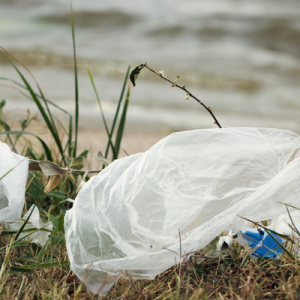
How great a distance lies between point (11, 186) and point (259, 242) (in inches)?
25.9

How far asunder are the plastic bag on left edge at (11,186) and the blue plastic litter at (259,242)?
1.88ft

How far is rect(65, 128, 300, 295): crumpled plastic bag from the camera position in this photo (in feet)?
2.40

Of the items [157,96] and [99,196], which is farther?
[157,96]

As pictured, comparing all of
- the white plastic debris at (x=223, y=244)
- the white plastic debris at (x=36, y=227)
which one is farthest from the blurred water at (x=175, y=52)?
the white plastic debris at (x=223, y=244)

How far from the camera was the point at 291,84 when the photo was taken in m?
4.80

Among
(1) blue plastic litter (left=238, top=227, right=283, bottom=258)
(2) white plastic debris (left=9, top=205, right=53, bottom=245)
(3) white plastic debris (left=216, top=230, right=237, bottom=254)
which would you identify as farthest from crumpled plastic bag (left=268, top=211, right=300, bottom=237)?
(2) white plastic debris (left=9, top=205, right=53, bottom=245)

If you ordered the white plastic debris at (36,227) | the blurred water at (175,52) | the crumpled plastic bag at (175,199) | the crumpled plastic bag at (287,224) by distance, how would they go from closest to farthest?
the crumpled plastic bag at (175,199) < the crumpled plastic bag at (287,224) < the white plastic debris at (36,227) < the blurred water at (175,52)

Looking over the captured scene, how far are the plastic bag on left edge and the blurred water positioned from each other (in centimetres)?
214

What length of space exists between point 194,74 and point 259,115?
1.66 m

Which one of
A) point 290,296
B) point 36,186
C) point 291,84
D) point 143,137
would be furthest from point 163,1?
point 290,296

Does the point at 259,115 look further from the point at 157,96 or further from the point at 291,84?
the point at 291,84

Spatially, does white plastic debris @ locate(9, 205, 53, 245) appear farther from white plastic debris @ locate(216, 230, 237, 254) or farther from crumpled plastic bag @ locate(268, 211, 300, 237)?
crumpled plastic bag @ locate(268, 211, 300, 237)

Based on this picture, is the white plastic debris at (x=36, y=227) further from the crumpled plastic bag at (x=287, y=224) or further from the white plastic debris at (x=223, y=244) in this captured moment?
the crumpled plastic bag at (x=287, y=224)

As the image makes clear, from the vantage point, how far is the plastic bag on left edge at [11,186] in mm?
872
